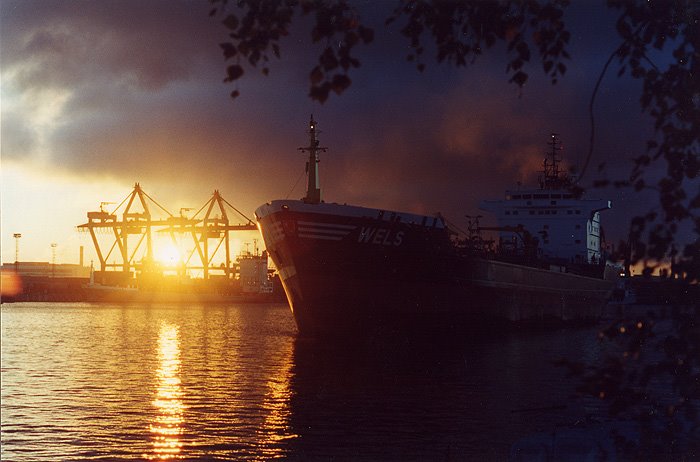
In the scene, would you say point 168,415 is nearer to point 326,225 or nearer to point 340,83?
point 340,83

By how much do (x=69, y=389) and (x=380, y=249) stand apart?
565 inches

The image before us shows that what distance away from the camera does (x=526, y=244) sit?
5197 centimetres

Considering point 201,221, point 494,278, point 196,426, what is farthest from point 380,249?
point 201,221

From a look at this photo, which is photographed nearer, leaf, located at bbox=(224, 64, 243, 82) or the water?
leaf, located at bbox=(224, 64, 243, 82)

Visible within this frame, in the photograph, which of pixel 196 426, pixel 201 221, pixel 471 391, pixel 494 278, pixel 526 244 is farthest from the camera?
pixel 201 221

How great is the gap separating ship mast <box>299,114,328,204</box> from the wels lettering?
17.9 feet

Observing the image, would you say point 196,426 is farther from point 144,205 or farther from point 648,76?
point 144,205

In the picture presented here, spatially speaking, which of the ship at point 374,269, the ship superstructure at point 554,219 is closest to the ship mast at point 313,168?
the ship at point 374,269

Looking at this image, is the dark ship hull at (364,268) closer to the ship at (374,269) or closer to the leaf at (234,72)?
the ship at (374,269)

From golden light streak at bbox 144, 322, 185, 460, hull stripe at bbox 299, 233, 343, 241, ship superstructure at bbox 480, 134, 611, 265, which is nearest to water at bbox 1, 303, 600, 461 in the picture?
golden light streak at bbox 144, 322, 185, 460

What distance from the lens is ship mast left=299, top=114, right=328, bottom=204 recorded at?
39.7 metres

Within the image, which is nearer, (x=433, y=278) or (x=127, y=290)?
(x=433, y=278)

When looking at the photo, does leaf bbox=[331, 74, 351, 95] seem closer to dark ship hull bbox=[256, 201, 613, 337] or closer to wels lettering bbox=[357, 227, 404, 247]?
dark ship hull bbox=[256, 201, 613, 337]

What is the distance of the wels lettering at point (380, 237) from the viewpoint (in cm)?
3384
